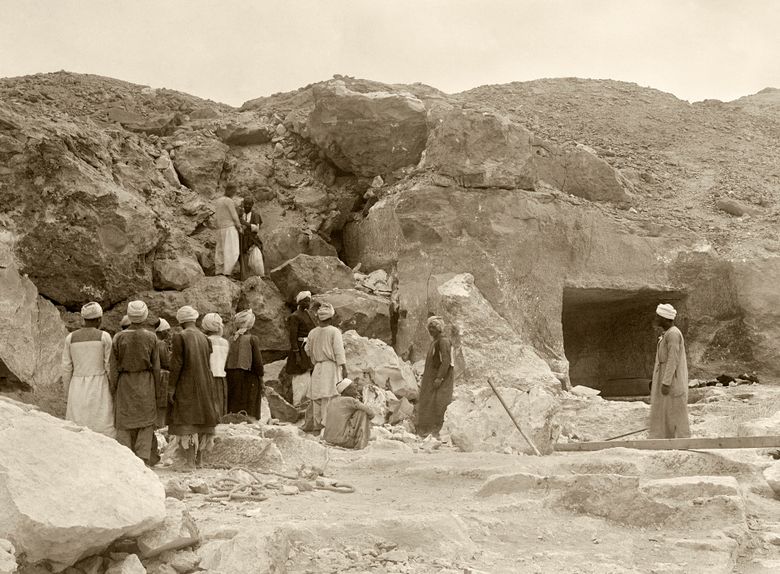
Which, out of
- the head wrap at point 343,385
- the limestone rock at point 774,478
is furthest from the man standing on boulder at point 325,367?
the limestone rock at point 774,478

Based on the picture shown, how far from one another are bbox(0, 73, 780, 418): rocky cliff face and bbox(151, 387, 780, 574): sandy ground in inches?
176

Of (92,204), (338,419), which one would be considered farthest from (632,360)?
(92,204)

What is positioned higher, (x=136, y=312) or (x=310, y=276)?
(x=310, y=276)

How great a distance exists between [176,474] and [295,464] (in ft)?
2.85

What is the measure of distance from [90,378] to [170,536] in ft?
10.0

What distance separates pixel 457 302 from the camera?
11086mm

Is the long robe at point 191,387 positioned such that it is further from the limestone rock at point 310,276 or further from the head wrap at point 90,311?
the limestone rock at point 310,276

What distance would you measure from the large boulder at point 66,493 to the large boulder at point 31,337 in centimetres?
535

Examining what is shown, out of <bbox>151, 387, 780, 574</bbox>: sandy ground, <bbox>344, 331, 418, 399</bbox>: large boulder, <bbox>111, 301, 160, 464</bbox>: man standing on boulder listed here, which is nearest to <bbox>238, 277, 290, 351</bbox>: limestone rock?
<bbox>344, 331, 418, 399</bbox>: large boulder

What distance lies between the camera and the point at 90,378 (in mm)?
6539

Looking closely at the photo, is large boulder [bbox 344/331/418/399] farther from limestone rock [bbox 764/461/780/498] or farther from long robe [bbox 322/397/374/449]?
limestone rock [bbox 764/461/780/498]

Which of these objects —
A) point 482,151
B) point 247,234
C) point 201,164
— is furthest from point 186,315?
point 201,164

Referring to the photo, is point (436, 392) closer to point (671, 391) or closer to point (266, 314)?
point (671, 391)

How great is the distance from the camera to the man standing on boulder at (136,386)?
6359 millimetres
